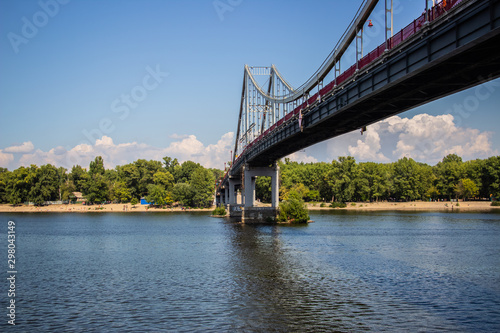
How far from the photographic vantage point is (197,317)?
2044cm

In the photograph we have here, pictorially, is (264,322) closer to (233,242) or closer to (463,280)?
(463,280)

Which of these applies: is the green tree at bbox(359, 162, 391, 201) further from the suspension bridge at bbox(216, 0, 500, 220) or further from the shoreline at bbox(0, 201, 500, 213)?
the suspension bridge at bbox(216, 0, 500, 220)

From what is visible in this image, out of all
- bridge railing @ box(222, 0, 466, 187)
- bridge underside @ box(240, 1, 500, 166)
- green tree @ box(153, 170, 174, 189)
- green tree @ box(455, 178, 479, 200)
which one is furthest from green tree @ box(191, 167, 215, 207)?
bridge railing @ box(222, 0, 466, 187)

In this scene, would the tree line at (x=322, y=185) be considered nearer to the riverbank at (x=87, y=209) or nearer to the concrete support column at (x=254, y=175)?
the riverbank at (x=87, y=209)

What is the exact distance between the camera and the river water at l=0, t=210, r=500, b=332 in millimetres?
19547

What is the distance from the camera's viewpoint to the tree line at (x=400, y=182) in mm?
134000

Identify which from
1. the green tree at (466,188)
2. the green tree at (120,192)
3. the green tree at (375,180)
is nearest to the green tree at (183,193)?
the green tree at (120,192)

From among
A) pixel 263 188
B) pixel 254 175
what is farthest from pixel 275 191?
pixel 263 188

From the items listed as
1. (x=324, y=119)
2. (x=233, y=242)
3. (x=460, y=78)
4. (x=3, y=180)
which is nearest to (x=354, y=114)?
(x=324, y=119)

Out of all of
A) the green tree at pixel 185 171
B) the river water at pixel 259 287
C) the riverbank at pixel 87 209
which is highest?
the green tree at pixel 185 171

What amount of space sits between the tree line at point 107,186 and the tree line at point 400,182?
24113 mm

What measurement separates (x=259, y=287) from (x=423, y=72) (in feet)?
49.9

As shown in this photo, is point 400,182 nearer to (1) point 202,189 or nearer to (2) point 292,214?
(1) point 202,189

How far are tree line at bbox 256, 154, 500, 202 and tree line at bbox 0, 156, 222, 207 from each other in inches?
949
